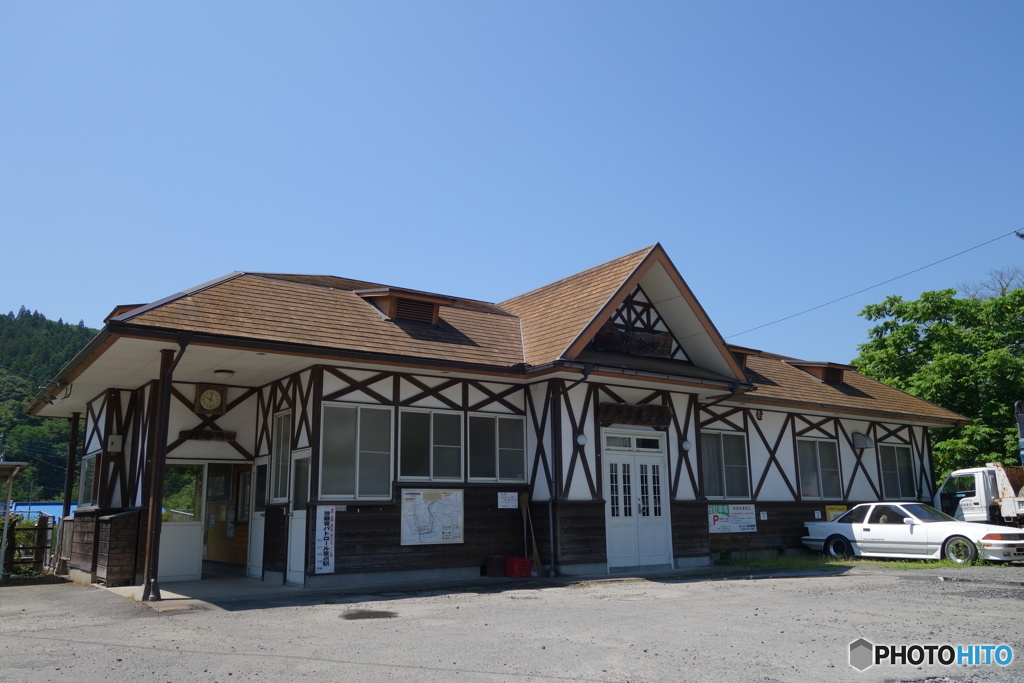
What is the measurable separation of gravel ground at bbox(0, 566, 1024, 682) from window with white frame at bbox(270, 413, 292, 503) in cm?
336

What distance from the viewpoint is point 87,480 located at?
18891 millimetres

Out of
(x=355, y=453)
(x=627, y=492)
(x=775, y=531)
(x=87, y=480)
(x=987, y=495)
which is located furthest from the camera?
(x=987, y=495)

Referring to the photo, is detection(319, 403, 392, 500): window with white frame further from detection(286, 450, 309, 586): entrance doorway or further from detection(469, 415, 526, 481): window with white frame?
detection(469, 415, 526, 481): window with white frame

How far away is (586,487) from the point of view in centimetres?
1619

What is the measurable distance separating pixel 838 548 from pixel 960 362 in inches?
626

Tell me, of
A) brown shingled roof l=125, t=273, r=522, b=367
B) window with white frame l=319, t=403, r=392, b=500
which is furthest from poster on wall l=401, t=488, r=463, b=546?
brown shingled roof l=125, t=273, r=522, b=367

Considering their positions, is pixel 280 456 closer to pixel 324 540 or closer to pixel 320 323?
pixel 324 540

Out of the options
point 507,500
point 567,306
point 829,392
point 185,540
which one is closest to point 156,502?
point 185,540

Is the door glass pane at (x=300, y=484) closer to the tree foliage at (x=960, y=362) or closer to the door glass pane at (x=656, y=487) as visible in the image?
the door glass pane at (x=656, y=487)

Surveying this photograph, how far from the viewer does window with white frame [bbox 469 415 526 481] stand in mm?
15969

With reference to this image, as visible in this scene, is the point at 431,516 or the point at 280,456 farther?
the point at 280,456

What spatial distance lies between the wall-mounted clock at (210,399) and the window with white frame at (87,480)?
405 cm

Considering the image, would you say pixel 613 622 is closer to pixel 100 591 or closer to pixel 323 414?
pixel 323 414

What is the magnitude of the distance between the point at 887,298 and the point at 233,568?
3104cm
